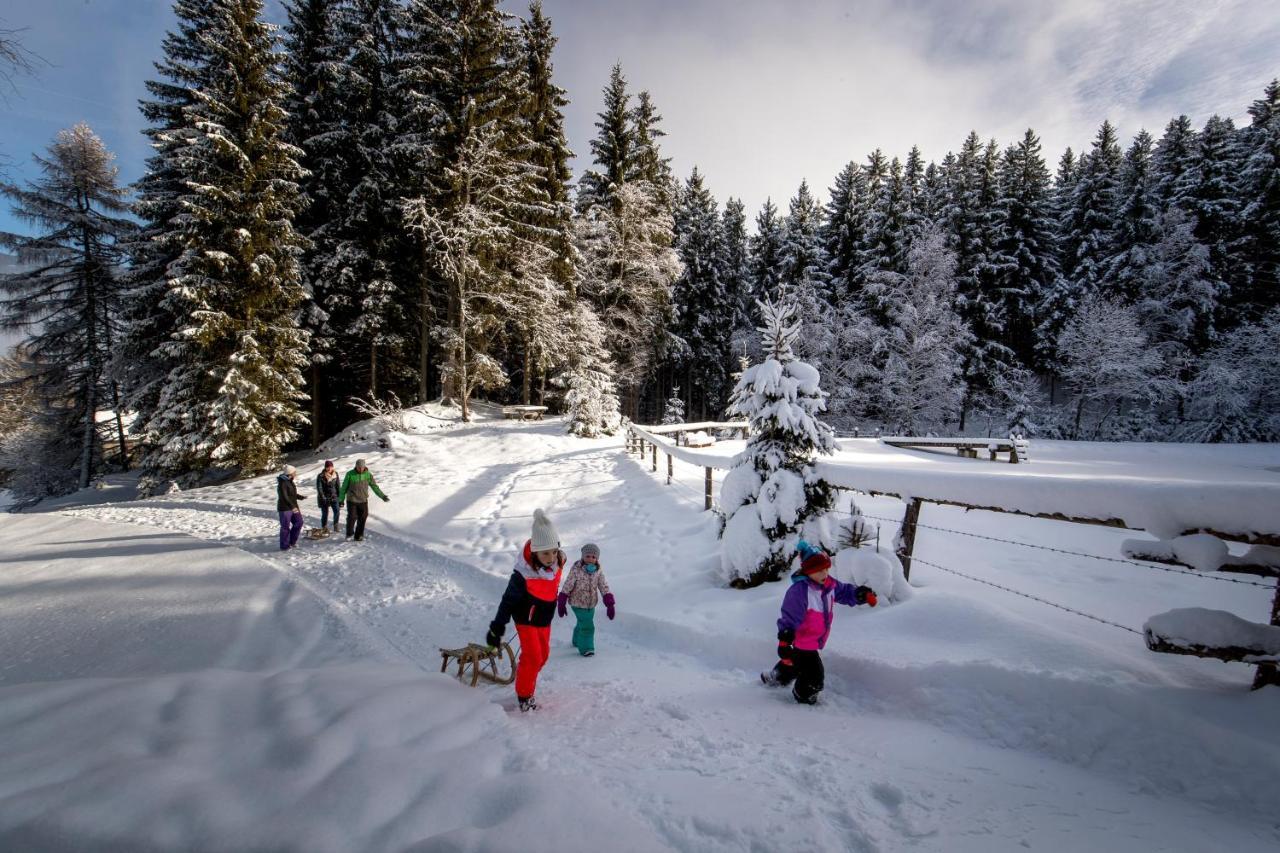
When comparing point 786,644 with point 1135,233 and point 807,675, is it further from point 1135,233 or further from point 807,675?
point 1135,233

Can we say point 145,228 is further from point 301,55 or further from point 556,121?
point 556,121

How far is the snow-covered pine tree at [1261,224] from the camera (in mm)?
25203

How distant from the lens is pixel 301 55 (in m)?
20.1

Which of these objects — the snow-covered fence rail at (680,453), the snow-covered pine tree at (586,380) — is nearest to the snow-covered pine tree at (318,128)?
the snow-covered pine tree at (586,380)

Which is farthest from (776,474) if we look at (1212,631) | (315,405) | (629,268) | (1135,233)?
(1135,233)

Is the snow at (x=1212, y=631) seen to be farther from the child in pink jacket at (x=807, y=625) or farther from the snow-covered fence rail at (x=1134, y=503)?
the child in pink jacket at (x=807, y=625)

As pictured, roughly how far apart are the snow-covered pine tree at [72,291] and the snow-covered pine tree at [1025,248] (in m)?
44.7

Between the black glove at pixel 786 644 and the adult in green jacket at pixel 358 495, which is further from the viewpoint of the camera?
the adult in green jacket at pixel 358 495

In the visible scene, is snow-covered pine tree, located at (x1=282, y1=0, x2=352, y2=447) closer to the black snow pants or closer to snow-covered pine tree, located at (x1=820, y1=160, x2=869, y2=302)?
the black snow pants

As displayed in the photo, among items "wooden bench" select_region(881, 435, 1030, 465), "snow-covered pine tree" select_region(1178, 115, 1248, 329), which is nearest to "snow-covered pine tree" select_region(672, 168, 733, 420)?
"wooden bench" select_region(881, 435, 1030, 465)

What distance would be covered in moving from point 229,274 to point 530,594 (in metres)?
17.4

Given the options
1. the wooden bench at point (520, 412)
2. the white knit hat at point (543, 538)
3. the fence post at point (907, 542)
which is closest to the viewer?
the white knit hat at point (543, 538)

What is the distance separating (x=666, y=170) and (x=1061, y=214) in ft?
91.7

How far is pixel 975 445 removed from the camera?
695 inches
